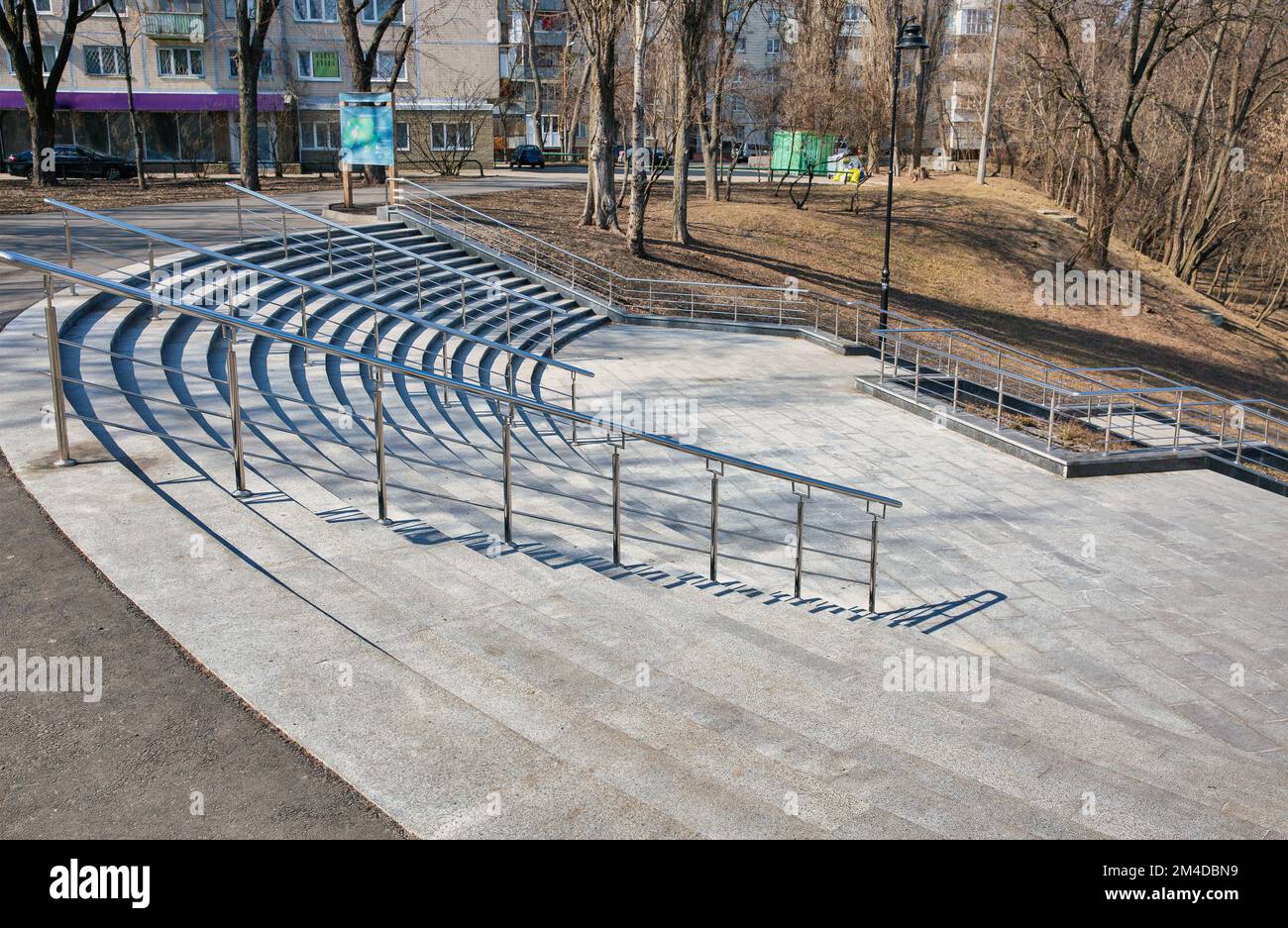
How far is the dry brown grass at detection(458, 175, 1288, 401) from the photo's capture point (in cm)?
3111

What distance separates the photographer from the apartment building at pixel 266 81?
53.0 meters

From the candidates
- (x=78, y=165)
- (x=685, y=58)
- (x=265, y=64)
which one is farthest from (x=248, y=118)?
(x=265, y=64)

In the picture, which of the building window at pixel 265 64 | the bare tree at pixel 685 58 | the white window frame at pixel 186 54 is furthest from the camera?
the building window at pixel 265 64

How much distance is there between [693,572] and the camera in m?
9.39

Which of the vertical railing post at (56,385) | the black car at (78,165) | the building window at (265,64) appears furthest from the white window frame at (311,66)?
the vertical railing post at (56,385)

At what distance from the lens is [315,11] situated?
2153 inches

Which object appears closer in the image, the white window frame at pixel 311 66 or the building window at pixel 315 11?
the building window at pixel 315 11

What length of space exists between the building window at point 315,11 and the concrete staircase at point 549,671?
49747mm

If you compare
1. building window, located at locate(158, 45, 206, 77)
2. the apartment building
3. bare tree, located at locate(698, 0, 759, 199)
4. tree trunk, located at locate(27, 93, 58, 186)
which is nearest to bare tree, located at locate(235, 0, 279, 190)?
tree trunk, located at locate(27, 93, 58, 186)

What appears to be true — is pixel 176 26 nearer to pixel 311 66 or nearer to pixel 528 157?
pixel 311 66

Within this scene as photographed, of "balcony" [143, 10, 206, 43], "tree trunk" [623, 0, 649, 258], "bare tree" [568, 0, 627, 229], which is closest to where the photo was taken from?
"tree trunk" [623, 0, 649, 258]

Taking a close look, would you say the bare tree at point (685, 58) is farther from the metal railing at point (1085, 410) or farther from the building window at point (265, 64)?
the building window at point (265, 64)

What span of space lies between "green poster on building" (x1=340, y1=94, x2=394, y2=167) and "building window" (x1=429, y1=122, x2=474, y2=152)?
3011 cm

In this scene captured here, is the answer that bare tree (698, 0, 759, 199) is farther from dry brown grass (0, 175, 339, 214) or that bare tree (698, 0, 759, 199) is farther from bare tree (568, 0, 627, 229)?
dry brown grass (0, 175, 339, 214)
